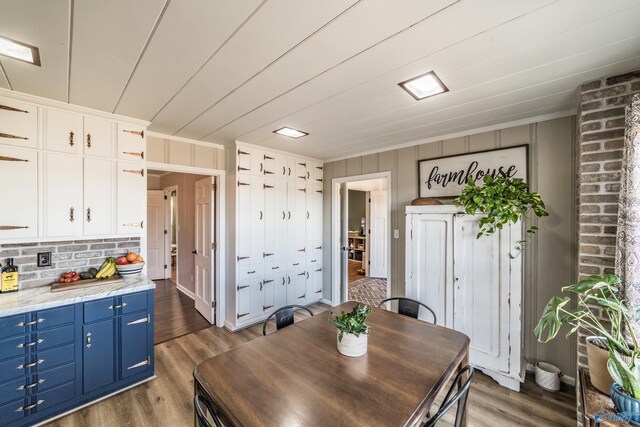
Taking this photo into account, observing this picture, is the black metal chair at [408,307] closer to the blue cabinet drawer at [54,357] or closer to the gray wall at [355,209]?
the blue cabinet drawer at [54,357]

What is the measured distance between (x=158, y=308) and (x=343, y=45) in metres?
4.66

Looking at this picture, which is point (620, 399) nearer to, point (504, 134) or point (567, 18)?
point (567, 18)

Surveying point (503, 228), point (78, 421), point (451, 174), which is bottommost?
point (78, 421)

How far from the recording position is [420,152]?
133 inches

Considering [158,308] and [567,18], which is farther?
[158,308]

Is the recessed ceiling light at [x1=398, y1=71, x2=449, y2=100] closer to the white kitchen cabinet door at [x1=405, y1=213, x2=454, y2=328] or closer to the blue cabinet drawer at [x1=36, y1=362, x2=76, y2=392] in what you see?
the white kitchen cabinet door at [x1=405, y1=213, x2=454, y2=328]

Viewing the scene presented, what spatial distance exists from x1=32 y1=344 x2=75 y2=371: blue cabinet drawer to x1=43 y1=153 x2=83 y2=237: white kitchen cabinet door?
95cm

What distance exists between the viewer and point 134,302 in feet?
7.73

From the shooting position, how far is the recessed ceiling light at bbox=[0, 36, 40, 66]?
1.45 m

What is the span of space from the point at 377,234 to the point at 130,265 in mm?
4943

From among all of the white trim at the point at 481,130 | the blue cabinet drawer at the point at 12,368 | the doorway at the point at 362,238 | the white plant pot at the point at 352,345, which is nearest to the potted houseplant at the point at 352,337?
the white plant pot at the point at 352,345

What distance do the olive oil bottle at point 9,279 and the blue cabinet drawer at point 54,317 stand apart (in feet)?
1.74

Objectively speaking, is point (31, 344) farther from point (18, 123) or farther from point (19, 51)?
point (19, 51)

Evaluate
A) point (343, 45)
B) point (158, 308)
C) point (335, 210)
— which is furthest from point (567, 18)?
point (158, 308)
